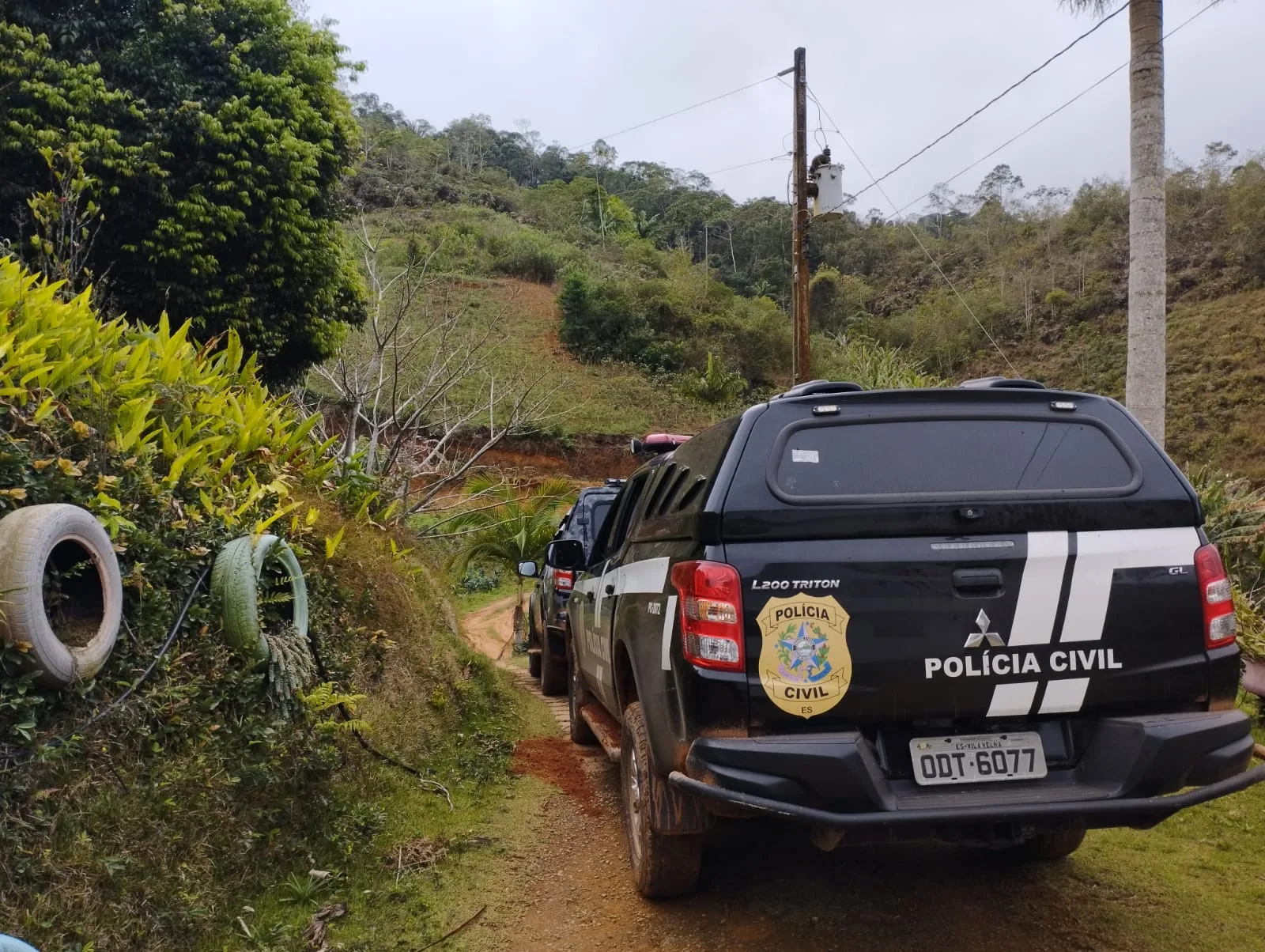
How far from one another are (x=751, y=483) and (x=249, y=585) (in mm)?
2706

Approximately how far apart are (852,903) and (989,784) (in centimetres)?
112

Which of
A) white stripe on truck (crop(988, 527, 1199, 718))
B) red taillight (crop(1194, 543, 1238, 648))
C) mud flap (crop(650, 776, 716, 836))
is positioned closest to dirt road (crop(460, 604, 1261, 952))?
mud flap (crop(650, 776, 716, 836))

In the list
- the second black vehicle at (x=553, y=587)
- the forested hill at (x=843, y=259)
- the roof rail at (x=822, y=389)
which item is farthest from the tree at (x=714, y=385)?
the roof rail at (x=822, y=389)

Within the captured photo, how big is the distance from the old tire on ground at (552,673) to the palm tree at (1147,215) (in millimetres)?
5755

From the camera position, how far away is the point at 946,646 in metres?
3.16

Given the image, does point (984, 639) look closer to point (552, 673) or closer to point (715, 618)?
point (715, 618)

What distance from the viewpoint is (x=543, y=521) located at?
13.9m

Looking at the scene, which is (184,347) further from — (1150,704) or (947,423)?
(1150,704)

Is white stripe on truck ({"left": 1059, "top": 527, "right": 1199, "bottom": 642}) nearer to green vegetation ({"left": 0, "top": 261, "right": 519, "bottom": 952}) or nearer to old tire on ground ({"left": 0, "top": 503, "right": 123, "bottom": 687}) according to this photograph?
green vegetation ({"left": 0, "top": 261, "right": 519, "bottom": 952})

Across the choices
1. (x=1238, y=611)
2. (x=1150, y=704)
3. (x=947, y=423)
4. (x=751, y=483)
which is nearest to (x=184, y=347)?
(x=751, y=483)

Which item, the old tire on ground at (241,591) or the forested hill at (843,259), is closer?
the old tire on ground at (241,591)

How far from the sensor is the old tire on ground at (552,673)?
9.59 meters

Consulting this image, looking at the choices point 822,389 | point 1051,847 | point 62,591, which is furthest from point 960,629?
point 62,591

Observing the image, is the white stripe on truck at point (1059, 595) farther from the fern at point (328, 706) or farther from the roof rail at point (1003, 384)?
the fern at point (328, 706)
